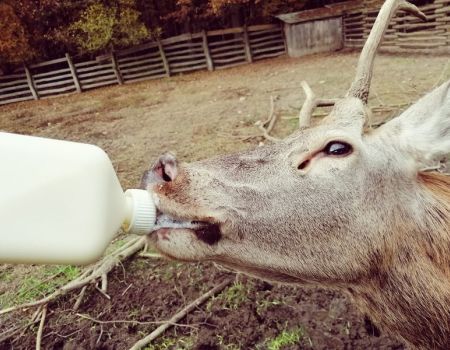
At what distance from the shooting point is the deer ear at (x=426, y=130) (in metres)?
2.30

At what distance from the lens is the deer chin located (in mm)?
2182

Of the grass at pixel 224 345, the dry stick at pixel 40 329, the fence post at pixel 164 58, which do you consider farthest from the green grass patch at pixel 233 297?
the fence post at pixel 164 58

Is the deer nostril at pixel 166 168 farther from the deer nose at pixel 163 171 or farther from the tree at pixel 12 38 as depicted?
the tree at pixel 12 38

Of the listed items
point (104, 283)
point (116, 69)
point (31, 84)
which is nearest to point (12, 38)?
point (31, 84)

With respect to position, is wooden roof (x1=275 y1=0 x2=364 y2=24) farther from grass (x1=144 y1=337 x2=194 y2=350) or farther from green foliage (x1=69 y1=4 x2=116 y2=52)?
grass (x1=144 y1=337 x2=194 y2=350)

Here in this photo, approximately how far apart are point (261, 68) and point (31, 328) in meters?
15.1

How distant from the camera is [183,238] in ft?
7.21

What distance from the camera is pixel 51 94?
787 inches

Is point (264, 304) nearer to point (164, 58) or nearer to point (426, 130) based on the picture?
point (426, 130)

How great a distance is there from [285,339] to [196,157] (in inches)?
185

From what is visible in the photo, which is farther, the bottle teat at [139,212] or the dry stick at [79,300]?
the dry stick at [79,300]

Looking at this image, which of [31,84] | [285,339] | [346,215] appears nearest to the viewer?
[346,215]

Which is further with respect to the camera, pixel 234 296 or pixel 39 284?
pixel 39 284

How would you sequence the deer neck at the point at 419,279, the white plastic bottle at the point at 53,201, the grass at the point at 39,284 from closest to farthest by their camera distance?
the white plastic bottle at the point at 53,201, the deer neck at the point at 419,279, the grass at the point at 39,284
